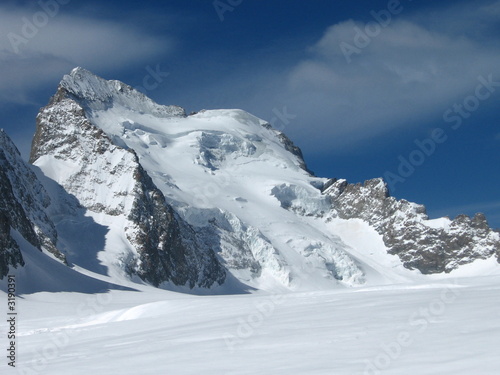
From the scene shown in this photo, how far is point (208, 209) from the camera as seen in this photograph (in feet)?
459

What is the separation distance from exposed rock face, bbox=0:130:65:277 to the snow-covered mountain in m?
5.41

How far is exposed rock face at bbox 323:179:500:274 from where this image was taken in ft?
527

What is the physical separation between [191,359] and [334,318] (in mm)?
5935

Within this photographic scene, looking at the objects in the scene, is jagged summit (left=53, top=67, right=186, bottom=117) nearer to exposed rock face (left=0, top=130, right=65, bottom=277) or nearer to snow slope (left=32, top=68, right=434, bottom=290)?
snow slope (left=32, top=68, right=434, bottom=290)

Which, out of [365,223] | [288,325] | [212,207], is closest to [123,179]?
[212,207]

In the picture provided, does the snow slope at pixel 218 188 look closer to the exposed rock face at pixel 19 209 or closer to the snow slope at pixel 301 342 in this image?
the exposed rock face at pixel 19 209

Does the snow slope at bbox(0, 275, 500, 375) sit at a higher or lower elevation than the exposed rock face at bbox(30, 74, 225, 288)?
lower

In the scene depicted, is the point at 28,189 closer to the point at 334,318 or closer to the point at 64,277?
the point at 64,277

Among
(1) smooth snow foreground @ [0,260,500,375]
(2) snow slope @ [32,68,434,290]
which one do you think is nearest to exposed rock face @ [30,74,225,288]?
(2) snow slope @ [32,68,434,290]

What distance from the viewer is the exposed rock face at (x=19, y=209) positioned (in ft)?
222

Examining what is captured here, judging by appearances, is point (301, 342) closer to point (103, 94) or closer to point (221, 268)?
A: point (221, 268)

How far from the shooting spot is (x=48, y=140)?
131 m

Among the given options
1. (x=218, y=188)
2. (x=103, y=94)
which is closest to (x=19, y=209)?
(x=218, y=188)

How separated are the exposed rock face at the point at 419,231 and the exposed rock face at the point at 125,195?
185ft
